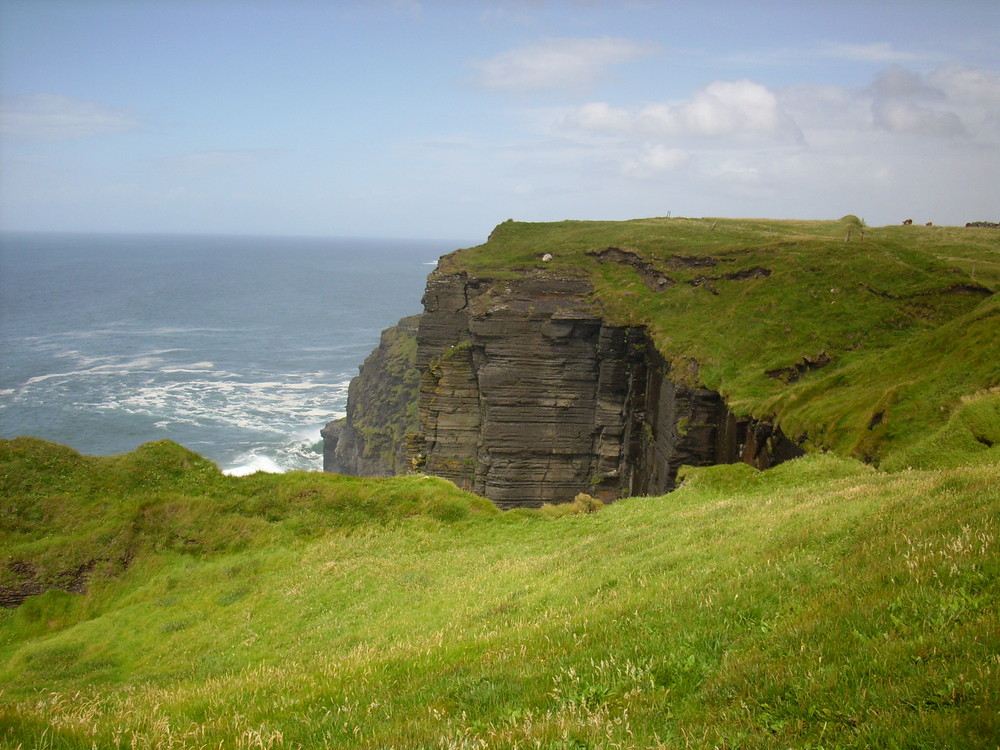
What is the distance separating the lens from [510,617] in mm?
11828

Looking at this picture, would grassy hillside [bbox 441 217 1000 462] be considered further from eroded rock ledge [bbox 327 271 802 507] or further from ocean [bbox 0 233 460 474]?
ocean [bbox 0 233 460 474]

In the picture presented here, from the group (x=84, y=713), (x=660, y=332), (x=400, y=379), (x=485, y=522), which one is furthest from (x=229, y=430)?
(x=84, y=713)

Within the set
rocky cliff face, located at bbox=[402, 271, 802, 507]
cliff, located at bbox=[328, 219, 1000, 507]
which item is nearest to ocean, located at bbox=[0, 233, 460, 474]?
rocky cliff face, located at bbox=[402, 271, 802, 507]

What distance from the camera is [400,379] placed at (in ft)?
263

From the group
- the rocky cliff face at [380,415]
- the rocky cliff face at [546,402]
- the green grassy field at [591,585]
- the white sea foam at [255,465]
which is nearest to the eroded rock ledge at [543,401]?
the rocky cliff face at [546,402]

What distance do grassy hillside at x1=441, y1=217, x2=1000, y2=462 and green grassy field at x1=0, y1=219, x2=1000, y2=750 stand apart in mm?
219

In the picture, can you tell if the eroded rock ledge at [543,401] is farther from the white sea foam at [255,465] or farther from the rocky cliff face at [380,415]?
the white sea foam at [255,465]

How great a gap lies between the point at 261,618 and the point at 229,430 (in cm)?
7263

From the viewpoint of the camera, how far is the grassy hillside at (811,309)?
78.9 feet

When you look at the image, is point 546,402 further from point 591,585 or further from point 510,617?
point 510,617

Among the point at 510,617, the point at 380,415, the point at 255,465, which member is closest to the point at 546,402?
the point at 380,415

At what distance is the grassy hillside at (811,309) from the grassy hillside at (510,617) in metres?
4.45

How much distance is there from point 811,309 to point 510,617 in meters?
34.8

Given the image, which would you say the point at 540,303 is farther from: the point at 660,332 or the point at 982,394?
Result: the point at 982,394
